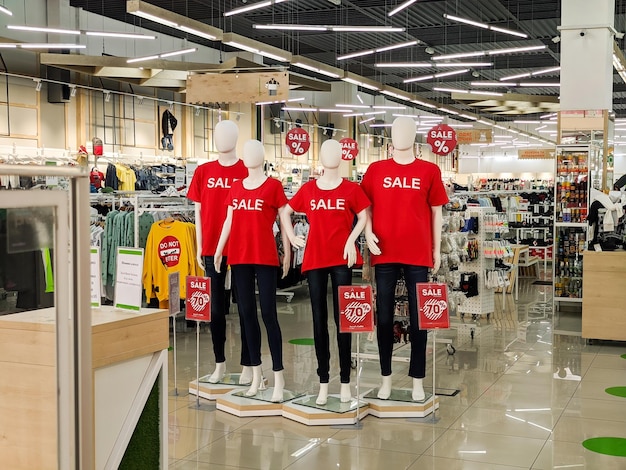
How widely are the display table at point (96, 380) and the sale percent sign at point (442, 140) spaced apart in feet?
23.4

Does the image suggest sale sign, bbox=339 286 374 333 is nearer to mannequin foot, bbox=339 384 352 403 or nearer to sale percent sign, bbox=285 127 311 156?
mannequin foot, bbox=339 384 352 403

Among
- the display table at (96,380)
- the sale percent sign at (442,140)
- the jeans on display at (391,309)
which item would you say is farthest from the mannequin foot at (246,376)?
the sale percent sign at (442,140)

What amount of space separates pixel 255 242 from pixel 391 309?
1.00 meters

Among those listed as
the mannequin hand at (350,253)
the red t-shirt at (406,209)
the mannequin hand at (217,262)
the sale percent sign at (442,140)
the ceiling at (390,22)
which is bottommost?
the mannequin hand at (217,262)

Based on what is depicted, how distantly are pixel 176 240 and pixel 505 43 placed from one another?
43.2ft

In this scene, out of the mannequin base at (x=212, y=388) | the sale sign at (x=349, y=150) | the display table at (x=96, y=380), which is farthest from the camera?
the sale sign at (x=349, y=150)

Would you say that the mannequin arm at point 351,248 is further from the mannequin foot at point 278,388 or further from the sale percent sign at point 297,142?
the sale percent sign at point 297,142

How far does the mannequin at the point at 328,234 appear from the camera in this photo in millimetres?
4840

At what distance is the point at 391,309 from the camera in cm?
512

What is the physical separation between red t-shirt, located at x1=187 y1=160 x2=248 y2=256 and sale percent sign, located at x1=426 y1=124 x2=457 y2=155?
15.7 ft

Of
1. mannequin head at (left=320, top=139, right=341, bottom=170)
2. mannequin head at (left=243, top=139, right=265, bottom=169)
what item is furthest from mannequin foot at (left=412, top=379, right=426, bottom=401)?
mannequin head at (left=243, top=139, right=265, bottom=169)

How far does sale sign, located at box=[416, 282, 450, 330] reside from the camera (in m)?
4.82

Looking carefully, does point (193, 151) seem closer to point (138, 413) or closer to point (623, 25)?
point (623, 25)

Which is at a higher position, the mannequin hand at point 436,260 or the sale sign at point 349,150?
the sale sign at point 349,150
